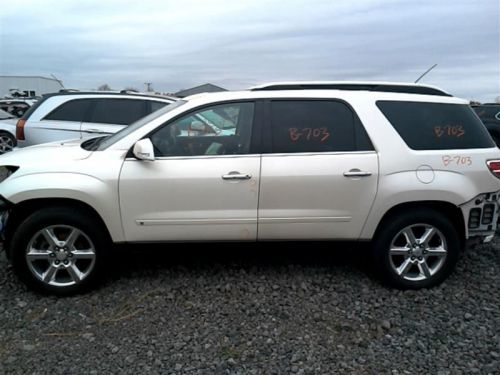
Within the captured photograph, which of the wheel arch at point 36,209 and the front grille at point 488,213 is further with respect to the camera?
the front grille at point 488,213

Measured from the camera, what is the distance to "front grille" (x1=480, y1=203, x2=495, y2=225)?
368 cm

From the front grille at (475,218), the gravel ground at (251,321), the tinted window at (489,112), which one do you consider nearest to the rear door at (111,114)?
the gravel ground at (251,321)

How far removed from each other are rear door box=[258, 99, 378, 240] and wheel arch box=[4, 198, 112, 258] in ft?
4.57

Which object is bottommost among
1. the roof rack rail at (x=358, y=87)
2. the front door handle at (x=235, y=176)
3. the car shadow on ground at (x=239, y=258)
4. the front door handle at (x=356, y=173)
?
the car shadow on ground at (x=239, y=258)

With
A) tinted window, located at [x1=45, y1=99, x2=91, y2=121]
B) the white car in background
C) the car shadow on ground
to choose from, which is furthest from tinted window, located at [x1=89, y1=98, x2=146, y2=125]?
the white car in background

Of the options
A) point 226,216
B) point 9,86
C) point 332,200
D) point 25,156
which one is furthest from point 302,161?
point 9,86

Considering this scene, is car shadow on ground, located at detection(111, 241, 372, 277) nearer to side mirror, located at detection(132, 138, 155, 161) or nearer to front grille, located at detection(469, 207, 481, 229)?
front grille, located at detection(469, 207, 481, 229)

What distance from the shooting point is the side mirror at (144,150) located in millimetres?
3351

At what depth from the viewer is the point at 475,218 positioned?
369 centimetres

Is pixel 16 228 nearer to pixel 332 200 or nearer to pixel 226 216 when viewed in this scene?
pixel 226 216

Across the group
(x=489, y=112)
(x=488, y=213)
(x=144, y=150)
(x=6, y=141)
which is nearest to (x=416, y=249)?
(x=488, y=213)

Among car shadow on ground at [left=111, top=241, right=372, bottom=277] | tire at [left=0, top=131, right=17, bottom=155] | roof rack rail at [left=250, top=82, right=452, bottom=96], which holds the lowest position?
car shadow on ground at [left=111, top=241, right=372, bottom=277]

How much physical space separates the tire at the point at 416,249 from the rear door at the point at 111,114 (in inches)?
194

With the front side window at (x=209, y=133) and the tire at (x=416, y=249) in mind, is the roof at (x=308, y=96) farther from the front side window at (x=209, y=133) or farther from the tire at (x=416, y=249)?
the tire at (x=416, y=249)
